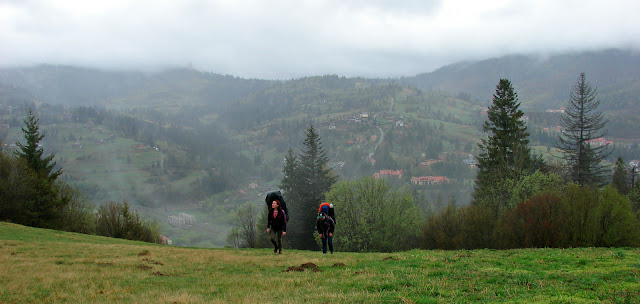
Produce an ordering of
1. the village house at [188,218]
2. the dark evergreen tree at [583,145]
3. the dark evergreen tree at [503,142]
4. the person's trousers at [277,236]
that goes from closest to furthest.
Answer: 1. the person's trousers at [277,236]
2. the dark evergreen tree at [503,142]
3. the dark evergreen tree at [583,145]
4. the village house at [188,218]

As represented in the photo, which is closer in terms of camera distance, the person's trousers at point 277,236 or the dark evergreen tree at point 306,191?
the person's trousers at point 277,236

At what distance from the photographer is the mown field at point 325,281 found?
28.9 feet

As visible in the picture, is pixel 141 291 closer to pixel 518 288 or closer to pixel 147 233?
pixel 518 288

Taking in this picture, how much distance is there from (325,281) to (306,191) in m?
51.9

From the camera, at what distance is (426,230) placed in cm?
5078

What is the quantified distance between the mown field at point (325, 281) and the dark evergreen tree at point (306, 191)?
141ft

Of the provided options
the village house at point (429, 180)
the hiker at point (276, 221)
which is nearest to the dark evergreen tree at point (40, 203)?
the hiker at point (276, 221)

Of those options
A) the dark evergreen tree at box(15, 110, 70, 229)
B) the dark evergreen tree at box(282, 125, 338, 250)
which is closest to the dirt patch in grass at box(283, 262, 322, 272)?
the dark evergreen tree at box(282, 125, 338, 250)

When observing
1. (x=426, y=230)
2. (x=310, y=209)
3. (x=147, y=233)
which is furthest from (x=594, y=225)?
(x=147, y=233)

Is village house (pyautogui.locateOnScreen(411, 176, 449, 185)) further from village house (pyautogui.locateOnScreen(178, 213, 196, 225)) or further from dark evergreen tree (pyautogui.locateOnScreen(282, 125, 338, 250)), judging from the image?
dark evergreen tree (pyautogui.locateOnScreen(282, 125, 338, 250))

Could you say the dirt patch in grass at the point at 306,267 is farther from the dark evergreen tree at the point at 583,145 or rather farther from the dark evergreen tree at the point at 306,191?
the dark evergreen tree at the point at 583,145

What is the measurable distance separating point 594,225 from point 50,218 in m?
60.0

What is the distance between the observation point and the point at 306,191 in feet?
207

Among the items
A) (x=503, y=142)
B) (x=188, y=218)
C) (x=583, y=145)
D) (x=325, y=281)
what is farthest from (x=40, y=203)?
(x=188, y=218)
